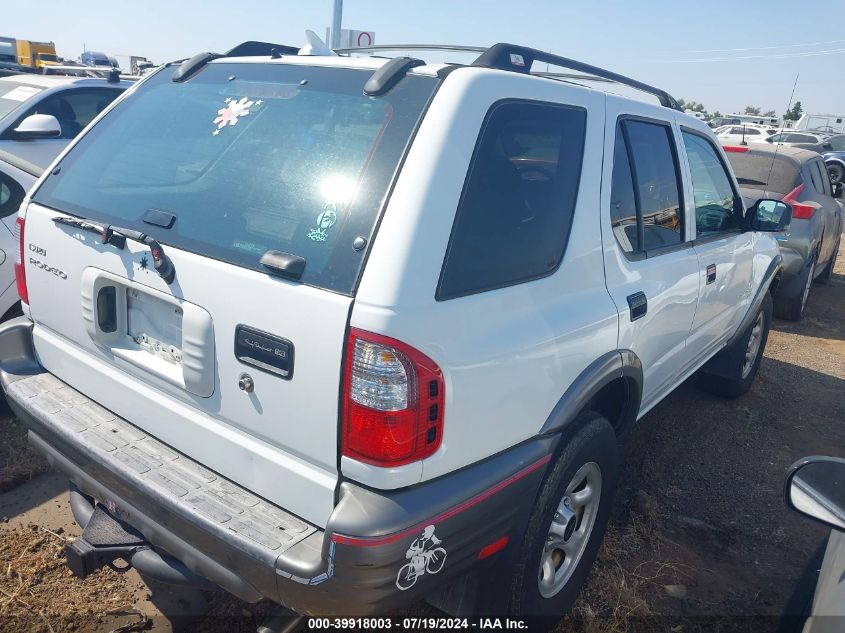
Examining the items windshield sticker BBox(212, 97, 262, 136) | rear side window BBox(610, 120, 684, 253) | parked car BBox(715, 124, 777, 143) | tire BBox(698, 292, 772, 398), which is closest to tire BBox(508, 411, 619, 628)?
rear side window BBox(610, 120, 684, 253)

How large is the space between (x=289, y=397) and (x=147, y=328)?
2.39 ft

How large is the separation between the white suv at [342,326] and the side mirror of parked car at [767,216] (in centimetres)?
171

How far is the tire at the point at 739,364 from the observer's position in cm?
494

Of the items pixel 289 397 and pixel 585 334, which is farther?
pixel 585 334

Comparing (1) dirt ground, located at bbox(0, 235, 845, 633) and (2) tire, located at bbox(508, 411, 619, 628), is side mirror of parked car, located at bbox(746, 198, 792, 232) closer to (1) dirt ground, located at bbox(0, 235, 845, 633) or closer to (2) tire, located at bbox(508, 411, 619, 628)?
(1) dirt ground, located at bbox(0, 235, 845, 633)

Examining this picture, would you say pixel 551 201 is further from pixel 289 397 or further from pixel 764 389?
pixel 764 389

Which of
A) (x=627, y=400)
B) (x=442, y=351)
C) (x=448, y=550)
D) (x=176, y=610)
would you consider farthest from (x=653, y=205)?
(x=176, y=610)

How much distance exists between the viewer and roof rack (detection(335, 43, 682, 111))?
7.44 feet

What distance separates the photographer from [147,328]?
2271 mm

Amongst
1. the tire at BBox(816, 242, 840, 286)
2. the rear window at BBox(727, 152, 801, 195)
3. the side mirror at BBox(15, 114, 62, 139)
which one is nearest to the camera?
the side mirror at BBox(15, 114, 62, 139)

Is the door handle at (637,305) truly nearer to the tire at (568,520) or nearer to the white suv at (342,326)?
the white suv at (342,326)

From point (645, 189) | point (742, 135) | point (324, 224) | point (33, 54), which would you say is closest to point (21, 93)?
point (324, 224)

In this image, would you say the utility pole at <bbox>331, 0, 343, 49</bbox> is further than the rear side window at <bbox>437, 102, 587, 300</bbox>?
Yes

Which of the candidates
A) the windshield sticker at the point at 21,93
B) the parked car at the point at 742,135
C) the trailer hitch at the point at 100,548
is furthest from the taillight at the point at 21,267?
the parked car at the point at 742,135
